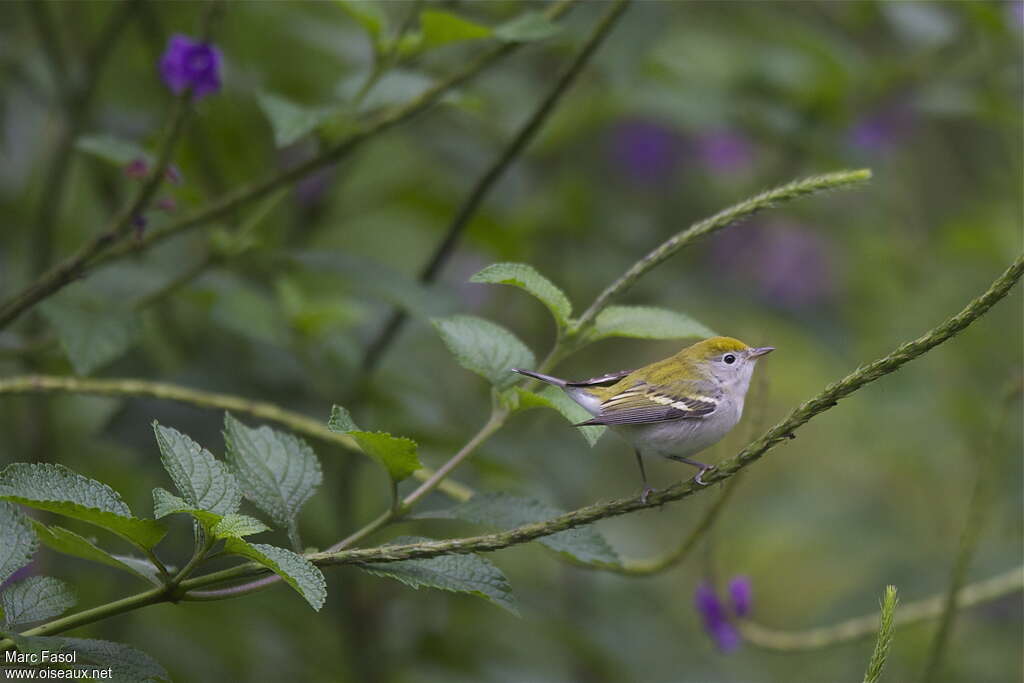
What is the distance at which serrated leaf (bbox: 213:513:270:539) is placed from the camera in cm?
114

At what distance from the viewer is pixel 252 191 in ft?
6.53

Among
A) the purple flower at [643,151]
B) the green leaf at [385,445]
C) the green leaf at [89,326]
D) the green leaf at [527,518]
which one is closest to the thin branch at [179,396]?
the green leaf at [89,326]

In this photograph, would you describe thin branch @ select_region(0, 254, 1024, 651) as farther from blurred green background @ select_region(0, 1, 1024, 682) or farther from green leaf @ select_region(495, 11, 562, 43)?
green leaf @ select_region(495, 11, 562, 43)

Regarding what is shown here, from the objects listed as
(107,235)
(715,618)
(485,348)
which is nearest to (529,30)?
(485,348)

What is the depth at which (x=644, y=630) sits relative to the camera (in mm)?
3623

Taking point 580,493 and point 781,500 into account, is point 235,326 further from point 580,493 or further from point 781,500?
point 781,500

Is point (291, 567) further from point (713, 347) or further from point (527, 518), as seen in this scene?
point (713, 347)

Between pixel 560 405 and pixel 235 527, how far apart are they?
465mm

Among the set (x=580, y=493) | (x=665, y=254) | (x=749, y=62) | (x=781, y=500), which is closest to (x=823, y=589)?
(x=781, y=500)

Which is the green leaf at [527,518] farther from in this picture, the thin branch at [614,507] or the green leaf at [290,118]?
the green leaf at [290,118]

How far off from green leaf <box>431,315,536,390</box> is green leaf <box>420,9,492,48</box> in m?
0.68

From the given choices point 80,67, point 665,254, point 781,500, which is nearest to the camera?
point 665,254

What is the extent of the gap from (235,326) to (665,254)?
1303 mm

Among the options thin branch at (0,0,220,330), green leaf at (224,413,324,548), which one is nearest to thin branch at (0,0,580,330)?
thin branch at (0,0,220,330)
